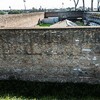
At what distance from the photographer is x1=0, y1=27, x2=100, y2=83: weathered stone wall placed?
403 inches

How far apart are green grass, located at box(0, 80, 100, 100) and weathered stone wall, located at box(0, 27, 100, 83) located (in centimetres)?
26

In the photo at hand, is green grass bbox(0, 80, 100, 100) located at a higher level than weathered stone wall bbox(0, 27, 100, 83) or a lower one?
lower

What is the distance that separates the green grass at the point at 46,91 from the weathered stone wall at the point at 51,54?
0.26 meters

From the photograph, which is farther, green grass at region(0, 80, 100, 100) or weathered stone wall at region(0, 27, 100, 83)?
weathered stone wall at region(0, 27, 100, 83)

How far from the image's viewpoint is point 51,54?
10.6m

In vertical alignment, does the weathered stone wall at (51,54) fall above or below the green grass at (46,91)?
above

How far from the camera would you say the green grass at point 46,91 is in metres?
9.55

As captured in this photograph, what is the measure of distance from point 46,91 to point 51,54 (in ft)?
4.80

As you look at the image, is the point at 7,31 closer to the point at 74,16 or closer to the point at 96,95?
the point at 96,95

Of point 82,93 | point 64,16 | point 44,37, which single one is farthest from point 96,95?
point 64,16

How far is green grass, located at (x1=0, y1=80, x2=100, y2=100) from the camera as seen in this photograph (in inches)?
376

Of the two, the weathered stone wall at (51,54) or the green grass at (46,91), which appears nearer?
the green grass at (46,91)

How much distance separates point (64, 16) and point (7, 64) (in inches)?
1371

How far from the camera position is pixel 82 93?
985 cm
